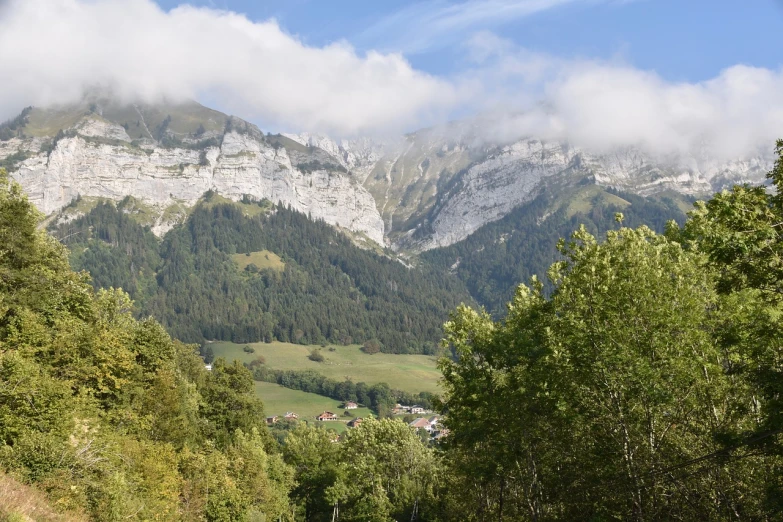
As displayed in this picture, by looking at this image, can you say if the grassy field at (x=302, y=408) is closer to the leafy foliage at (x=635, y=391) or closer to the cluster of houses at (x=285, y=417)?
the cluster of houses at (x=285, y=417)

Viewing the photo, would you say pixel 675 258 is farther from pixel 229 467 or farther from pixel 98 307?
pixel 98 307

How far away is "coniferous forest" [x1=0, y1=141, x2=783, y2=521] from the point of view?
19.3 m

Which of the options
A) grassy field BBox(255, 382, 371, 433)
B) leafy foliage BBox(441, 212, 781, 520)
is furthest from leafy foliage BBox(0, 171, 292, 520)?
grassy field BBox(255, 382, 371, 433)

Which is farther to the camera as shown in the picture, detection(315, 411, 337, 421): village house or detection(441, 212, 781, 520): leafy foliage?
detection(315, 411, 337, 421): village house

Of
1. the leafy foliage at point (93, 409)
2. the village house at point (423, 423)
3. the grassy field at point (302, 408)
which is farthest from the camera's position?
the grassy field at point (302, 408)

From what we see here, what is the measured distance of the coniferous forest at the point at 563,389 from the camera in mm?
19344

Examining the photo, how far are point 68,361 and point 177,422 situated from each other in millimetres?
11120

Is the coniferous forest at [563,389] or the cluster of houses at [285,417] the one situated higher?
the coniferous forest at [563,389]

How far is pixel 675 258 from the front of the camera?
91.8 feet

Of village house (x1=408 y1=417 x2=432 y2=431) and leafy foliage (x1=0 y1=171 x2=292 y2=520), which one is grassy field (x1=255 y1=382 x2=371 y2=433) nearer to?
village house (x1=408 y1=417 x2=432 y2=431)

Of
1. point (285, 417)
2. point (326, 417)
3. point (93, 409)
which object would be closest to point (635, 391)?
point (93, 409)

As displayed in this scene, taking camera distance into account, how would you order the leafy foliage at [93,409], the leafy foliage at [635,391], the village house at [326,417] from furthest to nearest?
the village house at [326,417], the leafy foliage at [93,409], the leafy foliage at [635,391]

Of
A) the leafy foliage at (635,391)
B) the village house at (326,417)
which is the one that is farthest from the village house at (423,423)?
the leafy foliage at (635,391)

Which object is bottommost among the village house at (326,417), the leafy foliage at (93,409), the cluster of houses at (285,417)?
the village house at (326,417)
